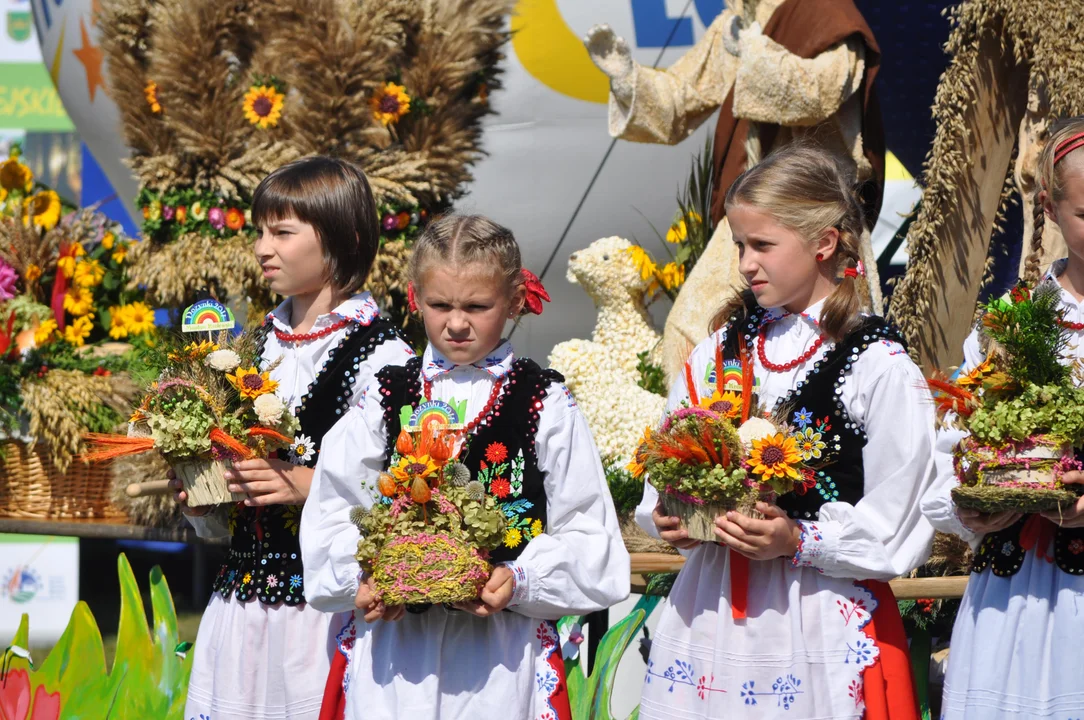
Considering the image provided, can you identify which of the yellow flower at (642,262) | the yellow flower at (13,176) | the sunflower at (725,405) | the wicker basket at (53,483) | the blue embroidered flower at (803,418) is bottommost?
the wicker basket at (53,483)

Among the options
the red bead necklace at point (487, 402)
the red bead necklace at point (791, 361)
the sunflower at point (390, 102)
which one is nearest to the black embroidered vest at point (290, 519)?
the red bead necklace at point (487, 402)

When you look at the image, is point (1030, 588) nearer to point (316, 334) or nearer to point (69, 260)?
point (316, 334)

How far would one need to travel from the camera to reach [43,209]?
5449mm

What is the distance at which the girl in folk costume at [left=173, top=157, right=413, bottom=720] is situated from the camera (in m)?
2.72

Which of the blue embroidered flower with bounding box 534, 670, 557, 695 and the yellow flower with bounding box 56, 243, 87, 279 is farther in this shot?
the yellow flower with bounding box 56, 243, 87, 279

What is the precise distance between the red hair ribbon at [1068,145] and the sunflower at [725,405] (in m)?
0.73

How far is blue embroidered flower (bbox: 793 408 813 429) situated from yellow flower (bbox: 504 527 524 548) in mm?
544

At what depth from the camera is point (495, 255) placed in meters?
2.47

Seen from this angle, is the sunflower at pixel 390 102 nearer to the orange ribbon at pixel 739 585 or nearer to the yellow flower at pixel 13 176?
the yellow flower at pixel 13 176

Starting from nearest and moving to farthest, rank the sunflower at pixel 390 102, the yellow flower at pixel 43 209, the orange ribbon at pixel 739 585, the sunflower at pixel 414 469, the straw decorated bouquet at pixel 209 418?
the sunflower at pixel 414 469 < the orange ribbon at pixel 739 585 < the straw decorated bouquet at pixel 209 418 < the sunflower at pixel 390 102 < the yellow flower at pixel 43 209

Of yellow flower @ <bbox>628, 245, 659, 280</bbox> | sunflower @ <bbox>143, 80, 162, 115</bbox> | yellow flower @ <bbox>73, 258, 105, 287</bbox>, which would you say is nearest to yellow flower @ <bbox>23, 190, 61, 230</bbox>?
yellow flower @ <bbox>73, 258, 105, 287</bbox>

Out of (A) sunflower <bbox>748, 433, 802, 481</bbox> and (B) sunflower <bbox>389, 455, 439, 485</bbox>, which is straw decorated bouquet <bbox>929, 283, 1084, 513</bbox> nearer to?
(A) sunflower <bbox>748, 433, 802, 481</bbox>

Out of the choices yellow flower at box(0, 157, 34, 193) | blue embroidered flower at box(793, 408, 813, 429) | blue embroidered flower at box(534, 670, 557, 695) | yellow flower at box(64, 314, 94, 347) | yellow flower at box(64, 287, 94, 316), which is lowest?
blue embroidered flower at box(534, 670, 557, 695)

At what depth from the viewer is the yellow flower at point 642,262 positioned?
5.02 metres
